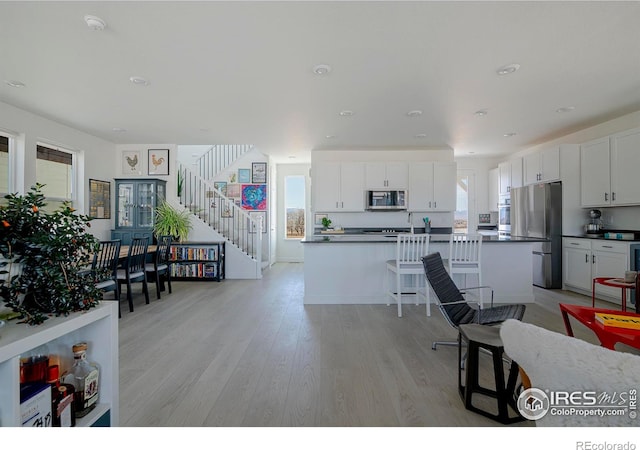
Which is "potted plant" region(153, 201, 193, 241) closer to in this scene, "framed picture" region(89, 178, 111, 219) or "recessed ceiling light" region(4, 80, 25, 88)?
"framed picture" region(89, 178, 111, 219)

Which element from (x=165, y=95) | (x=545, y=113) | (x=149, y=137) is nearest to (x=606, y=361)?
(x=165, y=95)

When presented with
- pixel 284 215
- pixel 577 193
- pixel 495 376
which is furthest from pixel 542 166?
pixel 284 215

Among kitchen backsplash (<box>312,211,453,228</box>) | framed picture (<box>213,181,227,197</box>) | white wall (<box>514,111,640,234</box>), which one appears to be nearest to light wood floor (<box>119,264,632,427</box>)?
white wall (<box>514,111,640,234</box>)

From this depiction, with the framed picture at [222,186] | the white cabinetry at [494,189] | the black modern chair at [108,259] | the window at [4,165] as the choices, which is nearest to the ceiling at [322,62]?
the window at [4,165]

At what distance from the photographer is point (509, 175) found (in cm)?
686

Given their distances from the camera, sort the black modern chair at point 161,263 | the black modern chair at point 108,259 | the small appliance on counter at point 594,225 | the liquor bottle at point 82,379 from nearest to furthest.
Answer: the liquor bottle at point 82,379
the black modern chair at point 108,259
the black modern chair at point 161,263
the small appliance on counter at point 594,225

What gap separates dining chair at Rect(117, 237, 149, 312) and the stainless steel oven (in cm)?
695

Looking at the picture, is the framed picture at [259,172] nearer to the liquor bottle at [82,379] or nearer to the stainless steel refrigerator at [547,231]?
the stainless steel refrigerator at [547,231]

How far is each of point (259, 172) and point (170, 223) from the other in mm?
2766

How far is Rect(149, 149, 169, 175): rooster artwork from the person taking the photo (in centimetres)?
650

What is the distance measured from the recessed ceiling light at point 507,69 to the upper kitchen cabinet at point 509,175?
3827mm

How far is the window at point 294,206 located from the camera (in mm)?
8922

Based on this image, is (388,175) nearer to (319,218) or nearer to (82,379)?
(319,218)

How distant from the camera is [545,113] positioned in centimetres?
459
